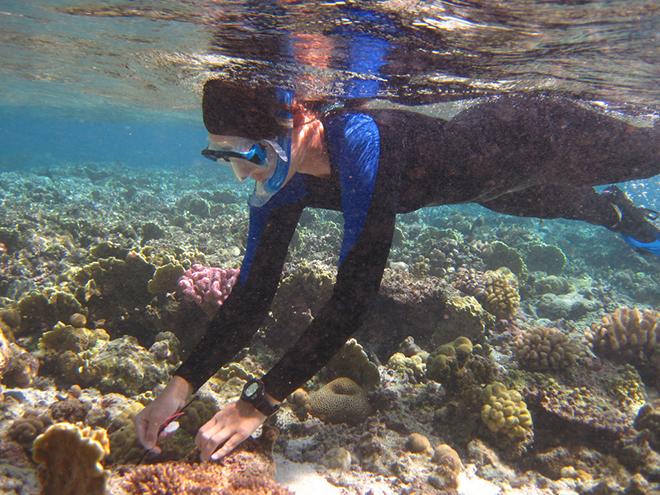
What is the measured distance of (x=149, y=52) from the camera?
30.7 ft

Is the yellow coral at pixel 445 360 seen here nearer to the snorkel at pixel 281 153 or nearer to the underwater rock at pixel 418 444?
the underwater rock at pixel 418 444

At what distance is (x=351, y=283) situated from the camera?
2332mm

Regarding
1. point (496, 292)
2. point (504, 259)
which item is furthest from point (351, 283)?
point (504, 259)

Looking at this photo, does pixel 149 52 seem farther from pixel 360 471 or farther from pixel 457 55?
pixel 360 471

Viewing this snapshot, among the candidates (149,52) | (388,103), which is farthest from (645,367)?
(149,52)

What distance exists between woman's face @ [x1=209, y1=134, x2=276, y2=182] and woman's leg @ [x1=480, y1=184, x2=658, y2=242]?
2.84 metres

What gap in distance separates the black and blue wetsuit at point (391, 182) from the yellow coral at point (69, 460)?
0.91 meters

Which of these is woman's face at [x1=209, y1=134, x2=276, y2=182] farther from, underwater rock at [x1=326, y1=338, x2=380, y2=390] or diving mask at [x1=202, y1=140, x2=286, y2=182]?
underwater rock at [x1=326, y1=338, x2=380, y2=390]

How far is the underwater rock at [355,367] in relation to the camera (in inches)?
171

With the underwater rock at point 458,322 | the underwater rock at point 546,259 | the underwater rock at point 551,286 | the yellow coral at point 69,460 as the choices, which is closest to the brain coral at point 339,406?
the underwater rock at point 458,322

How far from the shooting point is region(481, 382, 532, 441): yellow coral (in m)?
3.94

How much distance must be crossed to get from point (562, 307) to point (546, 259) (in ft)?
12.6

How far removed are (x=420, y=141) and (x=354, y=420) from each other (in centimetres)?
281

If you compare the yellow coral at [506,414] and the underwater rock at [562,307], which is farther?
the underwater rock at [562,307]
